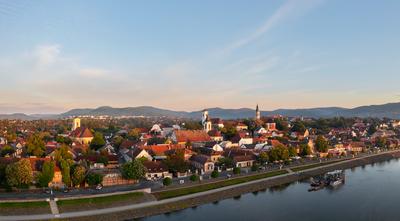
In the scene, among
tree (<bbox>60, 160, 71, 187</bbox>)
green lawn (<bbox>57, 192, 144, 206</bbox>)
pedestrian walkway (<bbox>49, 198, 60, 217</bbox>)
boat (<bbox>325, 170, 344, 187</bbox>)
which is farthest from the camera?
boat (<bbox>325, 170, 344, 187</bbox>)

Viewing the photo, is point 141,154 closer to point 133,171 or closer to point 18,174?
point 133,171

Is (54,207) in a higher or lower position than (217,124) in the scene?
lower

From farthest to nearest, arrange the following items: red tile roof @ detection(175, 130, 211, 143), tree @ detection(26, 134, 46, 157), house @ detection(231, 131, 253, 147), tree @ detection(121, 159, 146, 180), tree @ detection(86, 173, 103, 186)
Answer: house @ detection(231, 131, 253, 147)
red tile roof @ detection(175, 130, 211, 143)
tree @ detection(26, 134, 46, 157)
tree @ detection(121, 159, 146, 180)
tree @ detection(86, 173, 103, 186)

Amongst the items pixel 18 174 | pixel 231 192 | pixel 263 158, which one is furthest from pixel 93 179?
pixel 263 158

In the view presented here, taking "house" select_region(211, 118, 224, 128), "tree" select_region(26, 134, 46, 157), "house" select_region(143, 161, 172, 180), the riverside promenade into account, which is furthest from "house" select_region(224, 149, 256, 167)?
"house" select_region(211, 118, 224, 128)

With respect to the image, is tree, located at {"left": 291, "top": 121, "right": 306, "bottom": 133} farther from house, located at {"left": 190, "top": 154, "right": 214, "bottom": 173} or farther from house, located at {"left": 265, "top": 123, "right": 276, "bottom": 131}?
house, located at {"left": 190, "top": 154, "right": 214, "bottom": 173}

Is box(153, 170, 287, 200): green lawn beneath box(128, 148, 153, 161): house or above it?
beneath
